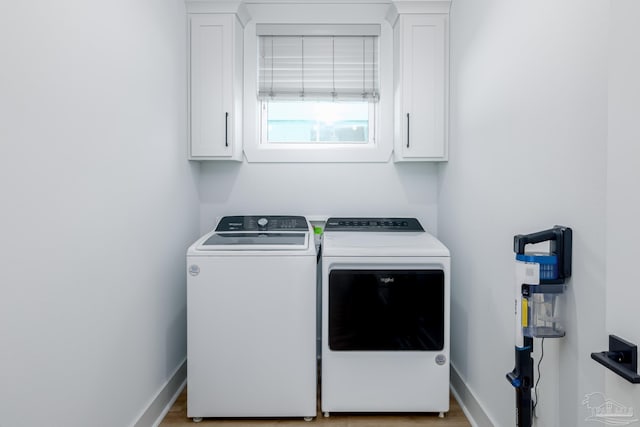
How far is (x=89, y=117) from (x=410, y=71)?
1.85 m

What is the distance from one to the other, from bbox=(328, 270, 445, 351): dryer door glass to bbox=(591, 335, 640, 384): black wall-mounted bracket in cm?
119

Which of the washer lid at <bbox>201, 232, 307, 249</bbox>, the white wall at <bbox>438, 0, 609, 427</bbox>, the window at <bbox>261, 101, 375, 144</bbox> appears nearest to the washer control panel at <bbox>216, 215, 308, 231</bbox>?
Answer: the washer lid at <bbox>201, 232, 307, 249</bbox>

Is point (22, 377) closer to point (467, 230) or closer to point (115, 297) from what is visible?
point (115, 297)

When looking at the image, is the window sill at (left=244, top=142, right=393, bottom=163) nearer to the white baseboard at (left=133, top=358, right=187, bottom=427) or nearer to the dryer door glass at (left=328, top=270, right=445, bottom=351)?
the dryer door glass at (left=328, top=270, right=445, bottom=351)

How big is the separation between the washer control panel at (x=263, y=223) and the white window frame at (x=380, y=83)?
0.41m

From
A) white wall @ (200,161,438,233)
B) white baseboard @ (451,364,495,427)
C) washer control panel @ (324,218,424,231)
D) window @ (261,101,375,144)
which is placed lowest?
white baseboard @ (451,364,495,427)

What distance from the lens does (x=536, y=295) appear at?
133 centimetres

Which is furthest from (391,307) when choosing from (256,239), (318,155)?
(318,155)

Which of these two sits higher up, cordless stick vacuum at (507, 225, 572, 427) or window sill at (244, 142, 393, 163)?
window sill at (244, 142, 393, 163)

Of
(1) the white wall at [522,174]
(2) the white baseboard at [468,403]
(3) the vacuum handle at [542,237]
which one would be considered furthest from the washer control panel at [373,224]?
(3) the vacuum handle at [542,237]

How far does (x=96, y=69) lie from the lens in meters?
1.52

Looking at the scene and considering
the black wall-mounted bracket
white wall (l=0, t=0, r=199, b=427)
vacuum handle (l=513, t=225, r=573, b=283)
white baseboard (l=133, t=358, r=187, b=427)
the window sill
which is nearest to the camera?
the black wall-mounted bracket

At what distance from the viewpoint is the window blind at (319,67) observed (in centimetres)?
286

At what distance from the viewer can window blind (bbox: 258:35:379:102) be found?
286 cm
